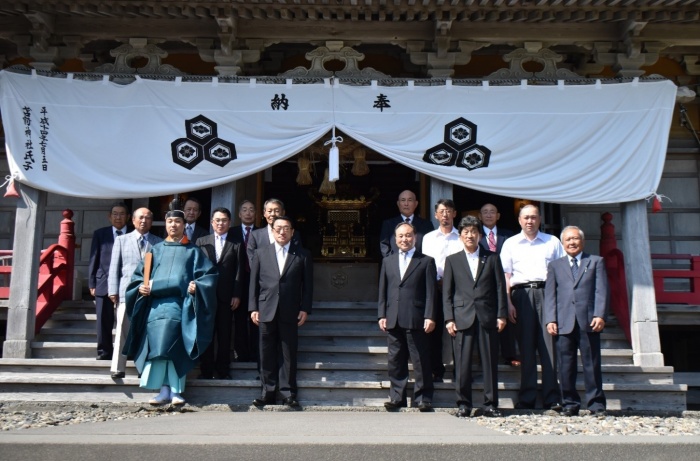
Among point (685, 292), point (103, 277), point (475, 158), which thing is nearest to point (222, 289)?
point (103, 277)

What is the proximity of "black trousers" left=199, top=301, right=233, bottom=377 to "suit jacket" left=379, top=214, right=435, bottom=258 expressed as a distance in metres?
1.58

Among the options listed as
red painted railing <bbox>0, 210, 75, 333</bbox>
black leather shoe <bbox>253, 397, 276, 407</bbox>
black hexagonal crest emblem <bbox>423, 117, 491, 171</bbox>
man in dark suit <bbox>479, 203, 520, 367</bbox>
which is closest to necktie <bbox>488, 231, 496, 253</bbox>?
man in dark suit <bbox>479, 203, 520, 367</bbox>

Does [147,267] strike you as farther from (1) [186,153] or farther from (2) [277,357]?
(1) [186,153]

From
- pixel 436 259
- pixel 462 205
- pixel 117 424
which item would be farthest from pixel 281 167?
pixel 117 424

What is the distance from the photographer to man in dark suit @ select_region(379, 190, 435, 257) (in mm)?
6371

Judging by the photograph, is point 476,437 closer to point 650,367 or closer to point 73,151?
point 650,367

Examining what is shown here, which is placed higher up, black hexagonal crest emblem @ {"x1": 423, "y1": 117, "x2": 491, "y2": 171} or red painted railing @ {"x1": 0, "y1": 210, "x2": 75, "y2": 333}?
black hexagonal crest emblem @ {"x1": 423, "y1": 117, "x2": 491, "y2": 171}

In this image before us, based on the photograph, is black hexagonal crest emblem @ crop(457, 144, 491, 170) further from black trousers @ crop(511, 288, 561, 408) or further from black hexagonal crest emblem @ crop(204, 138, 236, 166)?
black hexagonal crest emblem @ crop(204, 138, 236, 166)

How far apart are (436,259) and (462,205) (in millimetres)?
3642

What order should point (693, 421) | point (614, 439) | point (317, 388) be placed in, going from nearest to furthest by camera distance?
point (614, 439) → point (693, 421) → point (317, 388)

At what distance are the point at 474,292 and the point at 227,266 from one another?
7.46ft

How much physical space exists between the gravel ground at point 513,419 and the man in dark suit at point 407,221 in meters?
1.55

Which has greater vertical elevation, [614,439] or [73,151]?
[73,151]

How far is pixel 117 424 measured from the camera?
4.50m
